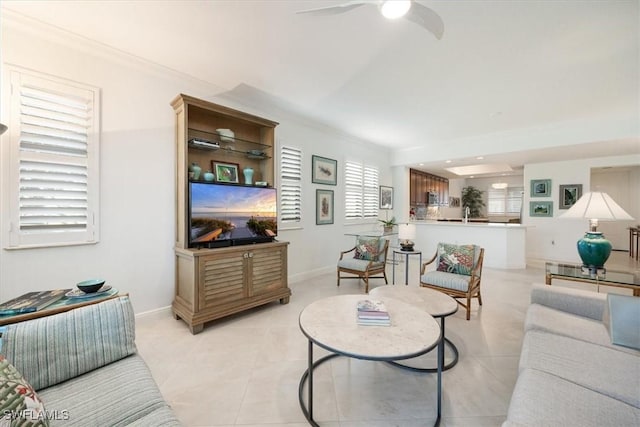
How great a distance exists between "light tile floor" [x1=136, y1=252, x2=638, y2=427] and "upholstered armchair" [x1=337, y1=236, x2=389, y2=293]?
1276mm

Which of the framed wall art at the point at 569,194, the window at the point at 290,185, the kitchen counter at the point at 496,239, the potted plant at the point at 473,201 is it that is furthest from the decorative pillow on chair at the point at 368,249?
the potted plant at the point at 473,201

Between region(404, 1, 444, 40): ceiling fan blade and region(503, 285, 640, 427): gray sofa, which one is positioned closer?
region(503, 285, 640, 427): gray sofa

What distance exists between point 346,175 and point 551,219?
4.96 m

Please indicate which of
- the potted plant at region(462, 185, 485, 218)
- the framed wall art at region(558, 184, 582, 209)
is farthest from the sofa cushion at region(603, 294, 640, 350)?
the potted plant at region(462, 185, 485, 218)

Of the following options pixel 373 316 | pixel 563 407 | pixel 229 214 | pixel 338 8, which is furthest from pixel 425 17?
pixel 229 214

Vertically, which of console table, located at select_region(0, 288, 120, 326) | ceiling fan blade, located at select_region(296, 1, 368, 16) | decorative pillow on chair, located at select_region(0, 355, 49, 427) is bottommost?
decorative pillow on chair, located at select_region(0, 355, 49, 427)

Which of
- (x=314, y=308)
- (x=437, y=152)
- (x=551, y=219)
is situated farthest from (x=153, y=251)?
(x=551, y=219)

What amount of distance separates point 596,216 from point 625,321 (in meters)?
1.41

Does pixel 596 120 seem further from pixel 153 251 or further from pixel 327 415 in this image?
pixel 153 251

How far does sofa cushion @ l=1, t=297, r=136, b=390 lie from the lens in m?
1.16

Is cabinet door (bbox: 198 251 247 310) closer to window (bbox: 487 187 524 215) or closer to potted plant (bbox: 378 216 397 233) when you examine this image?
potted plant (bbox: 378 216 397 233)

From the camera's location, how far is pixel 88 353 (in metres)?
1.30

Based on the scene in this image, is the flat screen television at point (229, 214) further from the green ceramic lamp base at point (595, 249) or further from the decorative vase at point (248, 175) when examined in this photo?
the green ceramic lamp base at point (595, 249)

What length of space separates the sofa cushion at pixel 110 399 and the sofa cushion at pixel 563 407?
141cm
